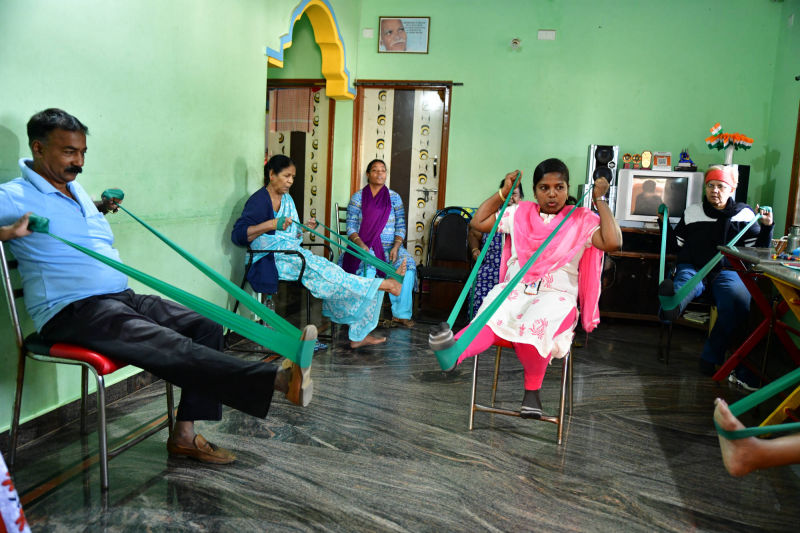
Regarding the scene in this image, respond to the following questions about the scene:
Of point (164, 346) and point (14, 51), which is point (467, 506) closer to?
point (164, 346)

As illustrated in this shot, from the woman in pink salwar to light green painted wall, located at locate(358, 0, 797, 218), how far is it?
308cm

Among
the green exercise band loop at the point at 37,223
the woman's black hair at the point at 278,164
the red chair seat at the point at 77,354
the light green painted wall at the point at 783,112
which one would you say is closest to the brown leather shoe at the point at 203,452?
the red chair seat at the point at 77,354

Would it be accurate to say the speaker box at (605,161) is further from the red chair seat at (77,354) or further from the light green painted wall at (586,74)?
the red chair seat at (77,354)

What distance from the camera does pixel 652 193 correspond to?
207 inches

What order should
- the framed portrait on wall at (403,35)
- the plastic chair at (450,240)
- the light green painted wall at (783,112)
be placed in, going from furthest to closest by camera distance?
the framed portrait on wall at (403,35) → the plastic chair at (450,240) → the light green painted wall at (783,112)

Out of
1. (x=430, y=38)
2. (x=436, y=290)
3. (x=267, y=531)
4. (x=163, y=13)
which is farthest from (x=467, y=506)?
(x=430, y=38)

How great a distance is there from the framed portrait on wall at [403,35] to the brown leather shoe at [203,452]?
467 centimetres

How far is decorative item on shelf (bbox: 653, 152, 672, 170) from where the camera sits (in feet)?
17.7

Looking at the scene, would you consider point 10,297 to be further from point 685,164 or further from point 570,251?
point 685,164

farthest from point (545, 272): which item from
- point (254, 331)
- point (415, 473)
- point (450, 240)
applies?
point (450, 240)

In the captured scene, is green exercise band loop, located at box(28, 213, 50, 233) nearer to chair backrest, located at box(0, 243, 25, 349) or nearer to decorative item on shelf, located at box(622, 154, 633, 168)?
chair backrest, located at box(0, 243, 25, 349)

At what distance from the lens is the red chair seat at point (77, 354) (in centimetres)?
204

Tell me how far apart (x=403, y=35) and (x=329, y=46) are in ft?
2.71

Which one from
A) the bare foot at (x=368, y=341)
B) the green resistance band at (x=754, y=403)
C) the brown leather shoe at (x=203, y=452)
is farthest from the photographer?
the bare foot at (x=368, y=341)
